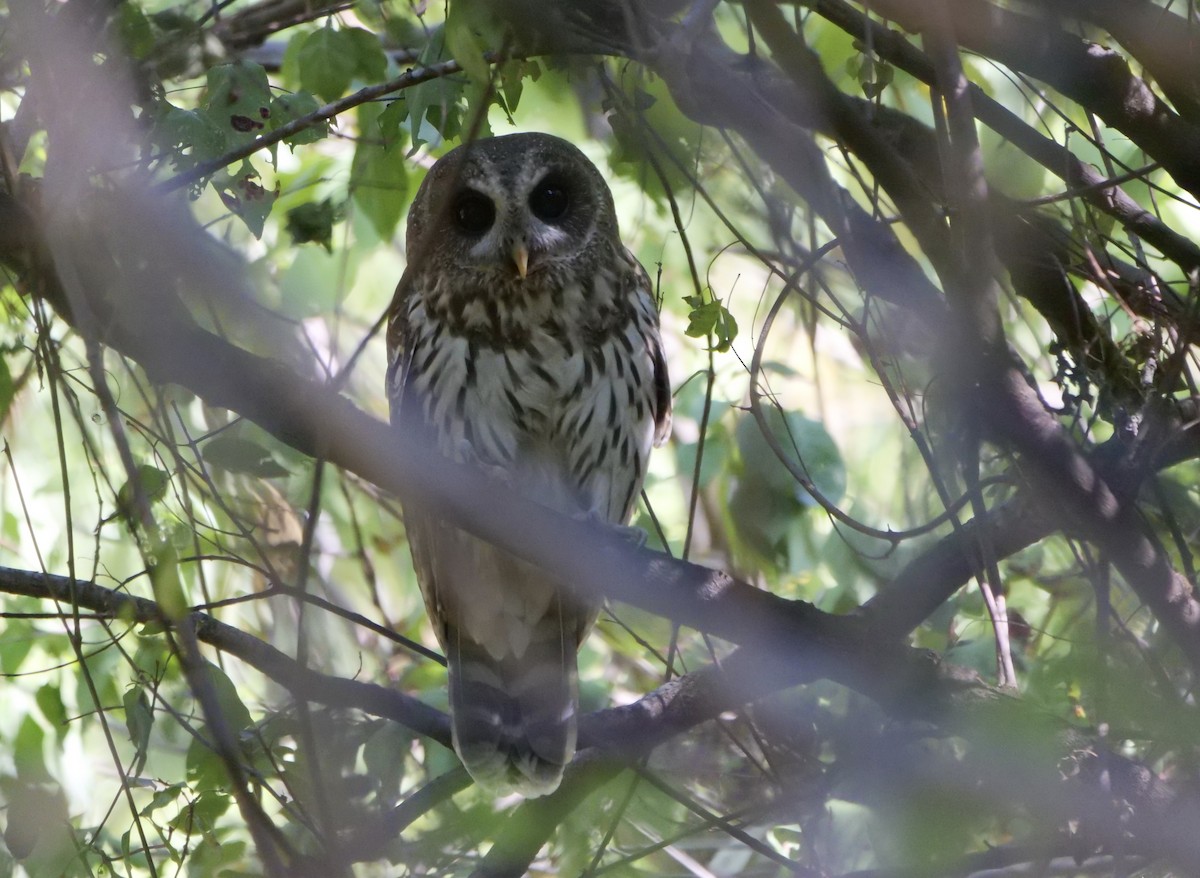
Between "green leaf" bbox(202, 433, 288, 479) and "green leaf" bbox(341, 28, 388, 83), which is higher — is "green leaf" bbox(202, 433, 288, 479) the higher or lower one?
the lower one

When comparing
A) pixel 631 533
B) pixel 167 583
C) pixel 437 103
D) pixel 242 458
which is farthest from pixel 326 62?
pixel 167 583

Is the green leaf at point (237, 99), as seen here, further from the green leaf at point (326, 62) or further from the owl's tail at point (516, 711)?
the owl's tail at point (516, 711)

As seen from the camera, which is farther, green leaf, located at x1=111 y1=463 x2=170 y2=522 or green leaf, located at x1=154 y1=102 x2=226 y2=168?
green leaf, located at x1=154 y1=102 x2=226 y2=168

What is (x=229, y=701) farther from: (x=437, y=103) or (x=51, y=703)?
(x=437, y=103)

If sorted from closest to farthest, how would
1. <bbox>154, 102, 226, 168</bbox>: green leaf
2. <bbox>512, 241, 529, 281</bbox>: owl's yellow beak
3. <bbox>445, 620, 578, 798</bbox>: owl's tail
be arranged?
<bbox>154, 102, 226, 168</bbox>: green leaf < <bbox>445, 620, 578, 798</bbox>: owl's tail < <bbox>512, 241, 529, 281</bbox>: owl's yellow beak

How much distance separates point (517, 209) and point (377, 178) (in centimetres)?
37

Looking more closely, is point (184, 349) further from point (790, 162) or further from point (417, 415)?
point (417, 415)

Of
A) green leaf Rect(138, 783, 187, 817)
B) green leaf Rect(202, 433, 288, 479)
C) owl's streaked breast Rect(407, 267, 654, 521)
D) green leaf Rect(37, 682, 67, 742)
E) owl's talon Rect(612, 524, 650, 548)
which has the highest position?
owl's streaked breast Rect(407, 267, 654, 521)

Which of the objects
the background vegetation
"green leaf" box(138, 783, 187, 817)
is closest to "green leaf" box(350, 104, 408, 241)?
the background vegetation

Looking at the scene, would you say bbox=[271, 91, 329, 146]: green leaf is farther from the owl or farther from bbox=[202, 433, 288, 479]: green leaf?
bbox=[202, 433, 288, 479]: green leaf

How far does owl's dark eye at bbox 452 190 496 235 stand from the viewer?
3.18 metres

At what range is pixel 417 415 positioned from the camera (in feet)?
10.2

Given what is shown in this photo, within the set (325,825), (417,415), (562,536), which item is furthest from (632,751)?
Result: (325,825)

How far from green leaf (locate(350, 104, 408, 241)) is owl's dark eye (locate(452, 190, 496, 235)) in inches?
8.0
